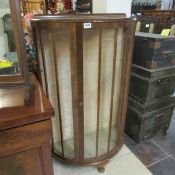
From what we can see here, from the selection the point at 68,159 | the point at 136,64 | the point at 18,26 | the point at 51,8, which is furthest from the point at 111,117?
the point at 51,8

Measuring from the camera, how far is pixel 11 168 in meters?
0.74

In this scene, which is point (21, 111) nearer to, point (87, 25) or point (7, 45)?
point (7, 45)

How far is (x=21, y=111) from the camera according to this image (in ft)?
2.31

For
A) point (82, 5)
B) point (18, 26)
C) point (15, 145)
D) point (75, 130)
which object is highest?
point (82, 5)

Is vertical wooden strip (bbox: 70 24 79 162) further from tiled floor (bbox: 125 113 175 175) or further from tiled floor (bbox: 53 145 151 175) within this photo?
tiled floor (bbox: 125 113 175 175)

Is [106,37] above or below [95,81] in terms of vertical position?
above

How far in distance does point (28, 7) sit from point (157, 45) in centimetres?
101

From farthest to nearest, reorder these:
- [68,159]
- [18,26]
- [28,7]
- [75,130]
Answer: [28,7]
[68,159]
[75,130]
[18,26]

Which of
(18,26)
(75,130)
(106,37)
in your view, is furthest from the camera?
(75,130)

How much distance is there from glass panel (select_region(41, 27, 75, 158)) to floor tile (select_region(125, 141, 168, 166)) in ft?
2.01

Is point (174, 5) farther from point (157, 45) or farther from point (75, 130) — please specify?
point (75, 130)

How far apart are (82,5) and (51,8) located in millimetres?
320

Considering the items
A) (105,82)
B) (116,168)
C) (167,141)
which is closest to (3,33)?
(105,82)

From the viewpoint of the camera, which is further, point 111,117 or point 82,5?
point 82,5
